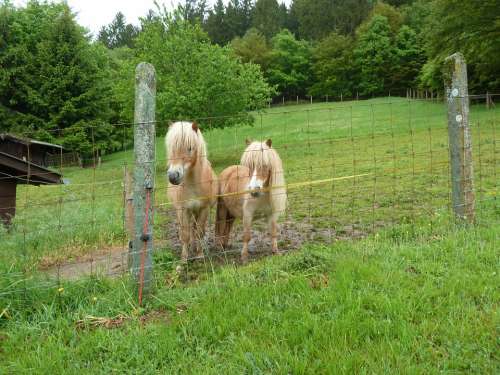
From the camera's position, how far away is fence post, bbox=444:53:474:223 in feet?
15.5

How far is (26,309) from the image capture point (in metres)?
3.31

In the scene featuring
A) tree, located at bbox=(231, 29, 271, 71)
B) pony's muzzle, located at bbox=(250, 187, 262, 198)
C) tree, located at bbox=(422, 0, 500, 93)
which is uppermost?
tree, located at bbox=(231, 29, 271, 71)

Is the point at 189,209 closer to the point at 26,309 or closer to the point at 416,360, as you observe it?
the point at 26,309

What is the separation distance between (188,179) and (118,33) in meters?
92.0

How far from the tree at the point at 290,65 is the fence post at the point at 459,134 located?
179 ft

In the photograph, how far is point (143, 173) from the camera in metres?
3.49

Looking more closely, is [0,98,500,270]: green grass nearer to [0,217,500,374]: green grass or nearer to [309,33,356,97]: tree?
[0,217,500,374]: green grass

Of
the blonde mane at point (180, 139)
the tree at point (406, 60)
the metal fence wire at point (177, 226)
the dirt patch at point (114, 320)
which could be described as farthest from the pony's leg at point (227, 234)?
the tree at point (406, 60)

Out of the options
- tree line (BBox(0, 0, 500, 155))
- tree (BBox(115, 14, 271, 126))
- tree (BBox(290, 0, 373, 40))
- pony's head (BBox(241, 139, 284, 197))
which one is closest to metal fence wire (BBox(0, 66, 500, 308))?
pony's head (BBox(241, 139, 284, 197))

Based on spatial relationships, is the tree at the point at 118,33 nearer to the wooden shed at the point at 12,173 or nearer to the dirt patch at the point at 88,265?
the wooden shed at the point at 12,173

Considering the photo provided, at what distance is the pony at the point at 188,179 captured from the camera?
492 cm

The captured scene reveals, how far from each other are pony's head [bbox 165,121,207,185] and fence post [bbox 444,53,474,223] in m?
3.12

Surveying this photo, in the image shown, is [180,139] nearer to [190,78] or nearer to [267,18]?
[190,78]

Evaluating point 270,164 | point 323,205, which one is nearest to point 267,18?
point 323,205
